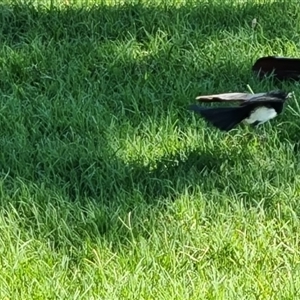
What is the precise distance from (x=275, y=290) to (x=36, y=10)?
257cm

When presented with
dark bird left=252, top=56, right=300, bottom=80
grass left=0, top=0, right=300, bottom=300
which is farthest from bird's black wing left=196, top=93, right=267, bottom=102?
dark bird left=252, top=56, right=300, bottom=80

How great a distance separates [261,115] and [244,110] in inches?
4.0

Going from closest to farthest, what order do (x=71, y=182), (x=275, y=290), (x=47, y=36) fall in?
(x=275, y=290) < (x=71, y=182) < (x=47, y=36)

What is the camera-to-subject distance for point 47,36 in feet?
15.1

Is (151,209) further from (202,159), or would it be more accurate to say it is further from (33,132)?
(33,132)

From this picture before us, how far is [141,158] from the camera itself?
11.4ft

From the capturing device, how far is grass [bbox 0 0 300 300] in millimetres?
2844

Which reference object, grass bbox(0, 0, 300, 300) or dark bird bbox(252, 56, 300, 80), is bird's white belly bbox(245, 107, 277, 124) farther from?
dark bird bbox(252, 56, 300, 80)

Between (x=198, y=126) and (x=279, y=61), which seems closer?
(x=198, y=126)

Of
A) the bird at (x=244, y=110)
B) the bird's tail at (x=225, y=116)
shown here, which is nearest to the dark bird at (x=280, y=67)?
the bird at (x=244, y=110)

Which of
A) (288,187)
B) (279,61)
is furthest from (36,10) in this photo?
(288,187)

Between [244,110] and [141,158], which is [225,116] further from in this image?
[141,158]

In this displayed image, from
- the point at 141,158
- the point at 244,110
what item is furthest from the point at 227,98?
the point at 141,158

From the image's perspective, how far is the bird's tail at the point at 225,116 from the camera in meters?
3.38
